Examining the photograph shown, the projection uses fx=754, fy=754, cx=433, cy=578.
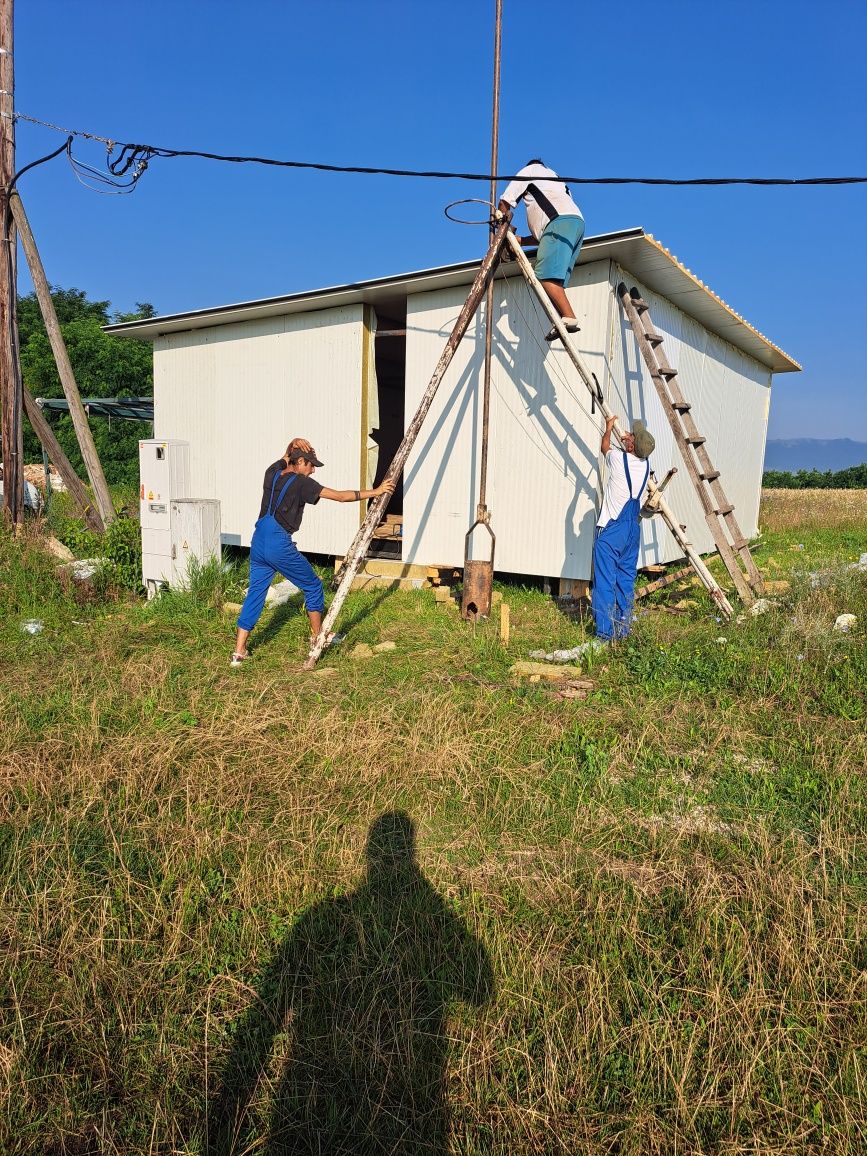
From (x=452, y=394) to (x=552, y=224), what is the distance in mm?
2299

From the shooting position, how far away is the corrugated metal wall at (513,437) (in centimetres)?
786

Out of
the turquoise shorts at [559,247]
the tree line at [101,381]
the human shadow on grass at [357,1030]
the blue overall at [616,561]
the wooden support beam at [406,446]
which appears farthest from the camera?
the tree line at [101,381]

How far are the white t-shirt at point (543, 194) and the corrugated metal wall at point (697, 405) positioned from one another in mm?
1007

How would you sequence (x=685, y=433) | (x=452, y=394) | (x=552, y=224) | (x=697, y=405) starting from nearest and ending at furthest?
(x=552, y=224)
(x=685, y=433)
(x=452, y=394)
(x=697, y=405)

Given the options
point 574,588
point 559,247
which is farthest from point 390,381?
point 559,247

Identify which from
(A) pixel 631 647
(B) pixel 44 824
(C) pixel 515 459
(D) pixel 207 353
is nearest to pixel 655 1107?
(B) pixel 44 824

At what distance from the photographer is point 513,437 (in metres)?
8.30

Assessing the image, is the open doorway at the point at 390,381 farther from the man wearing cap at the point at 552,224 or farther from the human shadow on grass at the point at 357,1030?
the human shadow on grass at the point at 357,1030

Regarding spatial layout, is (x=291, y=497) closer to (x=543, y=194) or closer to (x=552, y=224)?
(x=552, y=224)

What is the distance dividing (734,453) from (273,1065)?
1212 centimetres

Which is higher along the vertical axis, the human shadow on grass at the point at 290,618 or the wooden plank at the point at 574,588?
the wooden plank at the point at 574,588

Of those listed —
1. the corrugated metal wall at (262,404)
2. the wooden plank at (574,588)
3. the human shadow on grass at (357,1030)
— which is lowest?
the human shadow on grass at (357,1030)

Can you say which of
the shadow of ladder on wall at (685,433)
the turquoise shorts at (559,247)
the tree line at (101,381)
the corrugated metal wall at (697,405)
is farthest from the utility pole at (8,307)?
the tree line at (101,381)

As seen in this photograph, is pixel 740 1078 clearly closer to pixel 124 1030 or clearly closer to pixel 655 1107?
pixel 655 1107
